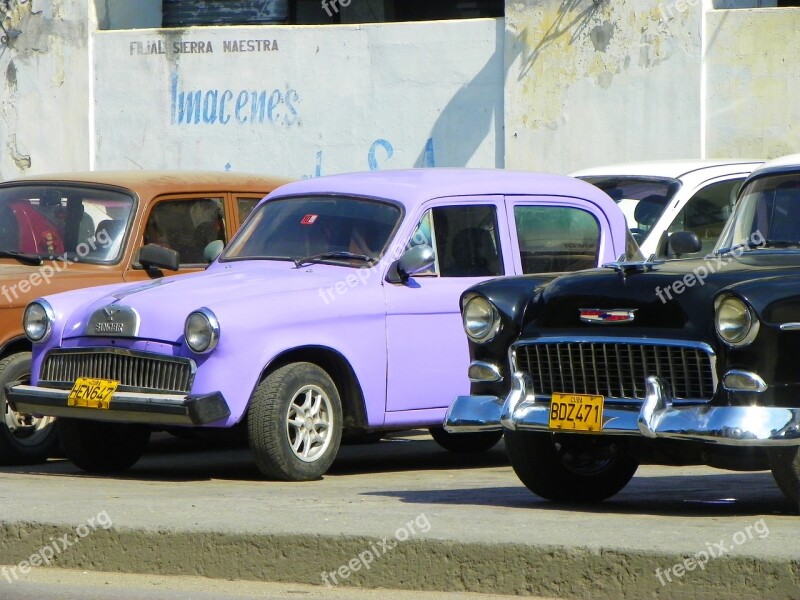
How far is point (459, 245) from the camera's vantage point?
885cm

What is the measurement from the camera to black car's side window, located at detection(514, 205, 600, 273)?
8.98 m

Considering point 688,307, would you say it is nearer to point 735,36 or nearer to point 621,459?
point 621,459

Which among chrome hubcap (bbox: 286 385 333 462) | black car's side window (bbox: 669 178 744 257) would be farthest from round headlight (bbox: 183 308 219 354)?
black car's side window (bbox: 669 178 744 257)

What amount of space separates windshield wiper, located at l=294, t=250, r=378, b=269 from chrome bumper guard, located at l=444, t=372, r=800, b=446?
2048 millimetres

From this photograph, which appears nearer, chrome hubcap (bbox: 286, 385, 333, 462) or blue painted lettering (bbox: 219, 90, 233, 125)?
chrome hubcap (bbox: 286, 385, 333, 462)

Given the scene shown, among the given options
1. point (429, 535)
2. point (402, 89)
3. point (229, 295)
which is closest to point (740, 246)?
point (429, 535)

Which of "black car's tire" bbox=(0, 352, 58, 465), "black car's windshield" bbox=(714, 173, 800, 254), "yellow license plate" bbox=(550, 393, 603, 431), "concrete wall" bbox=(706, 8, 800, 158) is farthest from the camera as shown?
"concrete wall" bbox=(706, 8, 800, 158)

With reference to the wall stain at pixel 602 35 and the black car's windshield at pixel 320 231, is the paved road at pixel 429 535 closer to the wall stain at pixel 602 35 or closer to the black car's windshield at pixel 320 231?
the black car's windshield at pixel 320 231

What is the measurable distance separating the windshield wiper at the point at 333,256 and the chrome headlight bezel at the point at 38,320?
1439mm

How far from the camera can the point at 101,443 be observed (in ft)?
28.5

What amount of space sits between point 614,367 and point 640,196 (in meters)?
5.30

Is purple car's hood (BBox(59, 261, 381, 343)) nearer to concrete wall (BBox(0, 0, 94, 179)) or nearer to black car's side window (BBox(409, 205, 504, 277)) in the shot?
black car's side window (BBox(409, 205, 504, 277))

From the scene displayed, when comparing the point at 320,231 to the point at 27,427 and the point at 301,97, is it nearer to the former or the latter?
the point at 27,427

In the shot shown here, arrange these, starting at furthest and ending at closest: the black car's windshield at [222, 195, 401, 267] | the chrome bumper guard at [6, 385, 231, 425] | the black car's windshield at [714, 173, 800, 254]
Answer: the black car's windshield at [222, 195, 401, 267] < the chrome bumper guard at [6, 385, 231, 425] < the black car's windshield at [714, 173, 800, 254]
